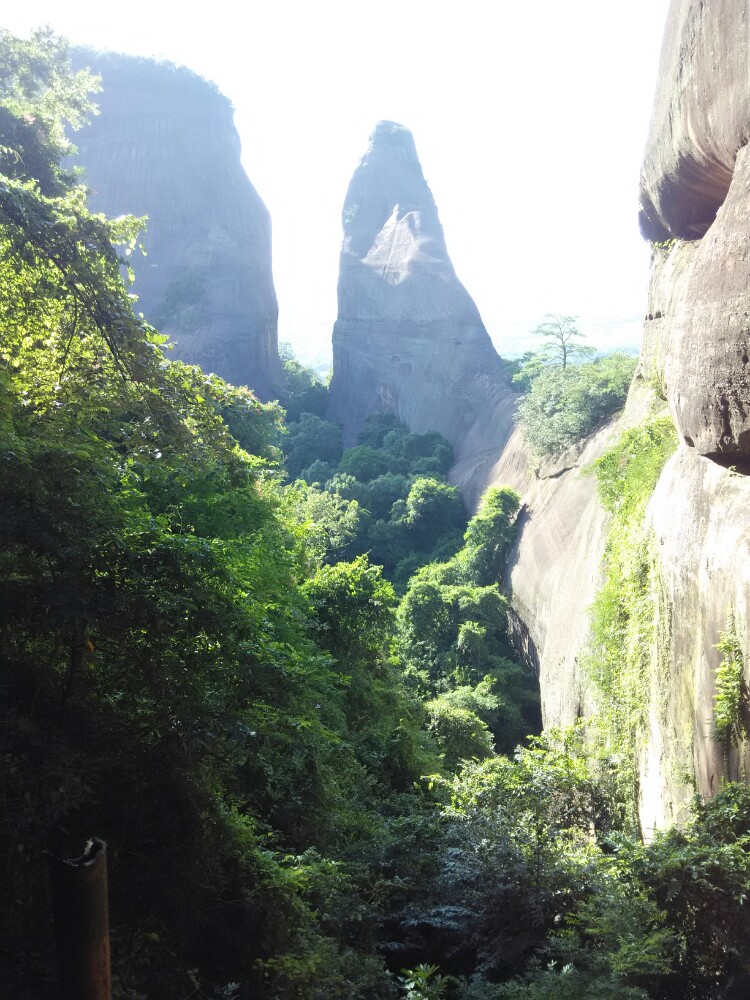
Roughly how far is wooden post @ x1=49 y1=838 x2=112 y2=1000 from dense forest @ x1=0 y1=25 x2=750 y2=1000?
2.37 meters

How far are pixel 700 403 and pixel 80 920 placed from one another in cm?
748

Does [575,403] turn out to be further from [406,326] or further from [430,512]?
[406,326]

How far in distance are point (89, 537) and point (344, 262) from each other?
50.4 meters

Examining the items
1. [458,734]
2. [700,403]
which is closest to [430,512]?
[458,734]

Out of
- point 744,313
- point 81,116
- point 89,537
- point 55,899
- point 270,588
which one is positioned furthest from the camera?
point 81,116

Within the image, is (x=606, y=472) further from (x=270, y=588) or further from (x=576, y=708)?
(x=270, y=588)

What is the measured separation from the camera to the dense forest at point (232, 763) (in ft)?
13.6

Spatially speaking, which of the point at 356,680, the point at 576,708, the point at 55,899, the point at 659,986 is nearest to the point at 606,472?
the point at 576,708

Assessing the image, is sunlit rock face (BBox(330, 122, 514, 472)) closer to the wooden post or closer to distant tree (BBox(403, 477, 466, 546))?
distant tree (BBox(403, 477, 466, 546))

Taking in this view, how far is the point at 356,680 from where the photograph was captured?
13.3 m

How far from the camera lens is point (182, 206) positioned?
177 ft

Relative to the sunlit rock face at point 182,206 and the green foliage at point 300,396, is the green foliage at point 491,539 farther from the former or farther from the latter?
the sunlit rock face at point 182,206

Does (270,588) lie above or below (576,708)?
above

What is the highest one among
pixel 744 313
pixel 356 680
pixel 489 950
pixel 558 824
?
pixel 744 313
